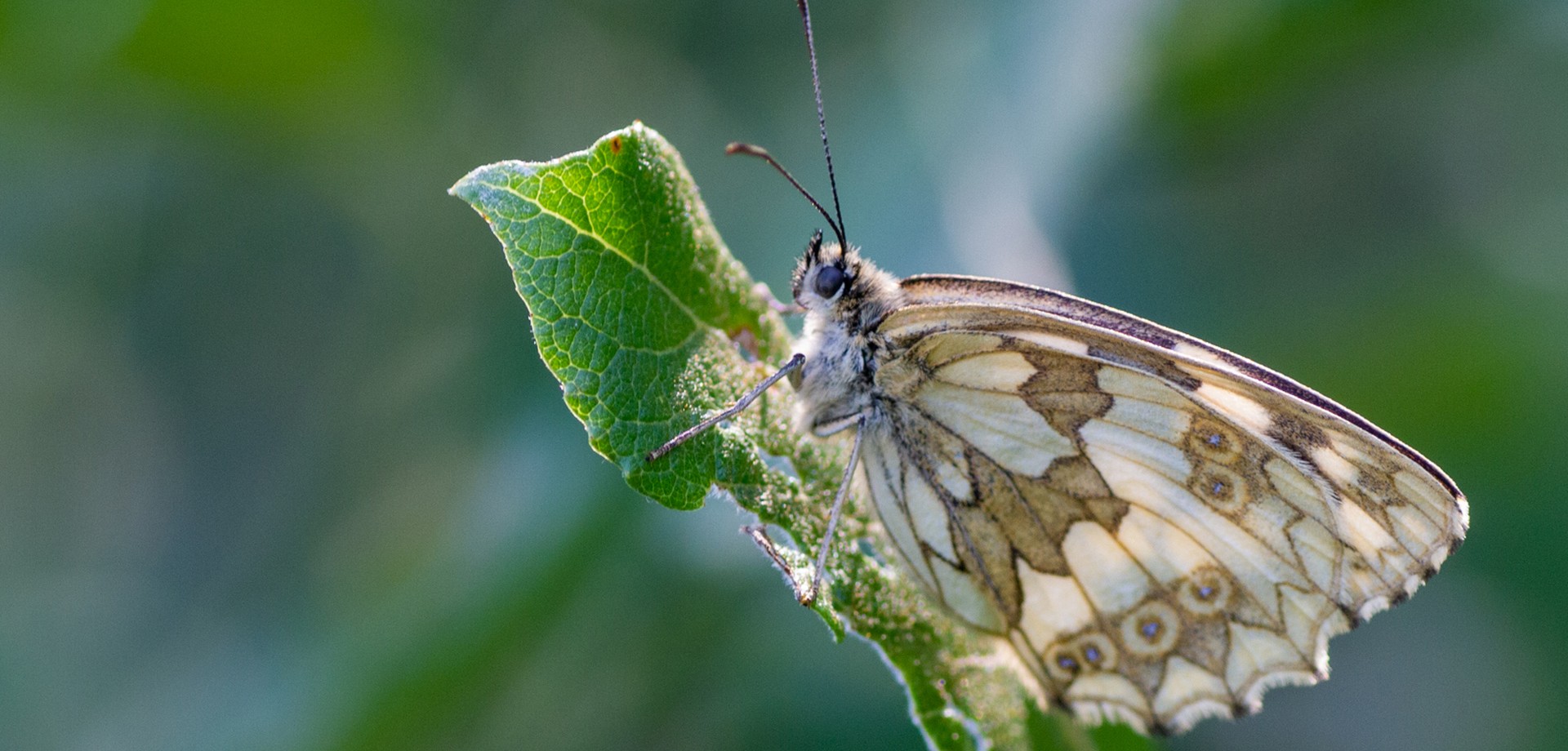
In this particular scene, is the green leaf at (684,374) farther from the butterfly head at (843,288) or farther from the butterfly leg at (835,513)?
the butterfly head at (843,288)

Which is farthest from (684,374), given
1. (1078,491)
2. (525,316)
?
(525,316)

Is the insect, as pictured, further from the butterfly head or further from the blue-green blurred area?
the blue-green blurred area

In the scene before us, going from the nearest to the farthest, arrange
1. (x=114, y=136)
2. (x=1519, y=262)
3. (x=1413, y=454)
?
(x=1413, y=454) < (x=114, y=136) < (x=1519, y=262)

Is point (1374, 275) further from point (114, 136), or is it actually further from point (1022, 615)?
point (114, 136)

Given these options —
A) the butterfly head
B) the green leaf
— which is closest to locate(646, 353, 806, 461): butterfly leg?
the green leaf

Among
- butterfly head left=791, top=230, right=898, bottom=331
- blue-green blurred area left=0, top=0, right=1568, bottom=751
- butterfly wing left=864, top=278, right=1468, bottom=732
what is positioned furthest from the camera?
blue-green blurred area left=0, top=0, right=1568, bottom=751

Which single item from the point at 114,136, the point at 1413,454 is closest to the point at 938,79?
the point at 1413,454

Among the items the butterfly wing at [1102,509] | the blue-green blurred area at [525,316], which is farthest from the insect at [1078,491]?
the blue-green blurred area at [525,316]
